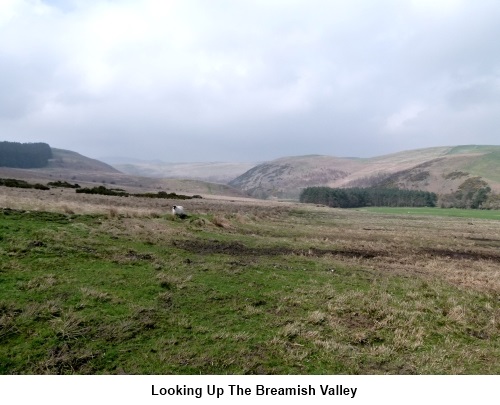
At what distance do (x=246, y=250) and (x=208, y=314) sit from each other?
Result: 933 cm

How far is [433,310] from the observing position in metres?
11.7

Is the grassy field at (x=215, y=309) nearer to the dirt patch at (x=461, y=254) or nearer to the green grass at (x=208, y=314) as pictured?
the green grass at (x=208, y=314)

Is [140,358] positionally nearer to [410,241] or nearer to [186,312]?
[186,312]

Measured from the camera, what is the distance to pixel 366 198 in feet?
547

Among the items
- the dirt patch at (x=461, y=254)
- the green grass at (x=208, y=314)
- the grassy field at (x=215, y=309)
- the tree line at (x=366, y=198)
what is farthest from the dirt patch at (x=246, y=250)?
the tree line at (x=366, y=198)

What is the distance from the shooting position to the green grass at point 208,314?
24.2ft

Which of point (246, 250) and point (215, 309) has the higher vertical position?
point (246, 250)

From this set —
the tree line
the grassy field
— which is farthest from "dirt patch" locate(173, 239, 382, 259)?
the tree line

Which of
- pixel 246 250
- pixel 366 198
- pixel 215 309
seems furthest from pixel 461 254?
pixel 366 198

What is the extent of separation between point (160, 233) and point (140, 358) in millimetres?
12389

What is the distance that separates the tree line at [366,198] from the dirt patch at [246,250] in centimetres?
13587

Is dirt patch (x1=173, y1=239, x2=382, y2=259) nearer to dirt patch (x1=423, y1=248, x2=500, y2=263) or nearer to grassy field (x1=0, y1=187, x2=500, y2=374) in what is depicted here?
grassy field (x1=0, y1=187, x2=500, y2=374)

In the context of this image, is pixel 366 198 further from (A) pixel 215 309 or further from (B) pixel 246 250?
(A) pixel 215 309

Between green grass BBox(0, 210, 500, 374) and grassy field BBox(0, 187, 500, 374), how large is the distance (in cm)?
4
